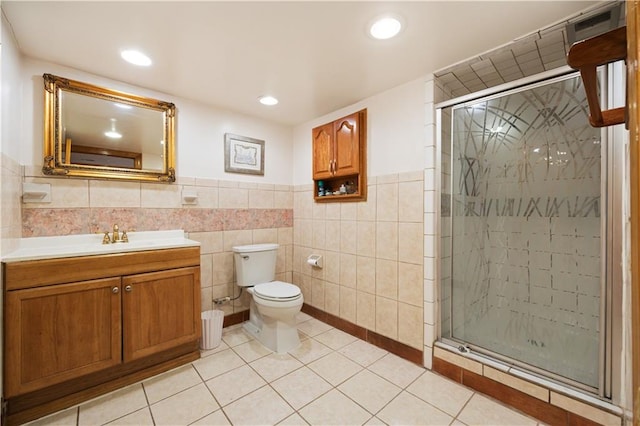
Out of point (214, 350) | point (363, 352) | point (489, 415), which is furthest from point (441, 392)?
point (214, 350)

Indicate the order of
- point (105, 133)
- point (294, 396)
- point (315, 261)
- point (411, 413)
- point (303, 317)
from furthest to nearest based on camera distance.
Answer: point (303, 317) < point (315, 261) < point (105, 133) < point (294, 396) < point (411, 413)

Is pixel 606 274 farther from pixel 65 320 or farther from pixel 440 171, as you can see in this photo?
pixel 65 320

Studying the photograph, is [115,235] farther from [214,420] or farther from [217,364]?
[214,420]

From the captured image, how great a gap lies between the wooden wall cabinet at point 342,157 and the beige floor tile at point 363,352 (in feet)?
3.99

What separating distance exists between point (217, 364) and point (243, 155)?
5.94ft

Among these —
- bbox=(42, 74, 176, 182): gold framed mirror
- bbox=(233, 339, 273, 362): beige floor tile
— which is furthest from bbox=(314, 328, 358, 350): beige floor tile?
bbox=(42, 74, 176, 182): gold framed mirror

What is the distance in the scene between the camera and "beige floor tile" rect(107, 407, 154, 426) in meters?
1.38

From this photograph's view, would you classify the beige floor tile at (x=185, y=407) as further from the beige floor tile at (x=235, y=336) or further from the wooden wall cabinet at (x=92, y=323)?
the beige floor tile at (x=235, y=336)

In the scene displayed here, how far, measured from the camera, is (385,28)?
1417 mm

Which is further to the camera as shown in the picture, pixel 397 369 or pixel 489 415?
pixel 397 369

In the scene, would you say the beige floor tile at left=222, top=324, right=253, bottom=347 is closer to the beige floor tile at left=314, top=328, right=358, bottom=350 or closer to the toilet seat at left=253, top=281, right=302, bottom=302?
the toilet seat at left=253, top=281, right=302, bottom=302

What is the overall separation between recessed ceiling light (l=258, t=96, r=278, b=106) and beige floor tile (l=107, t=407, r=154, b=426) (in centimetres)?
227

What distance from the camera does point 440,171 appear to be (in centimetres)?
189

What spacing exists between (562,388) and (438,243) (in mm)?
954
